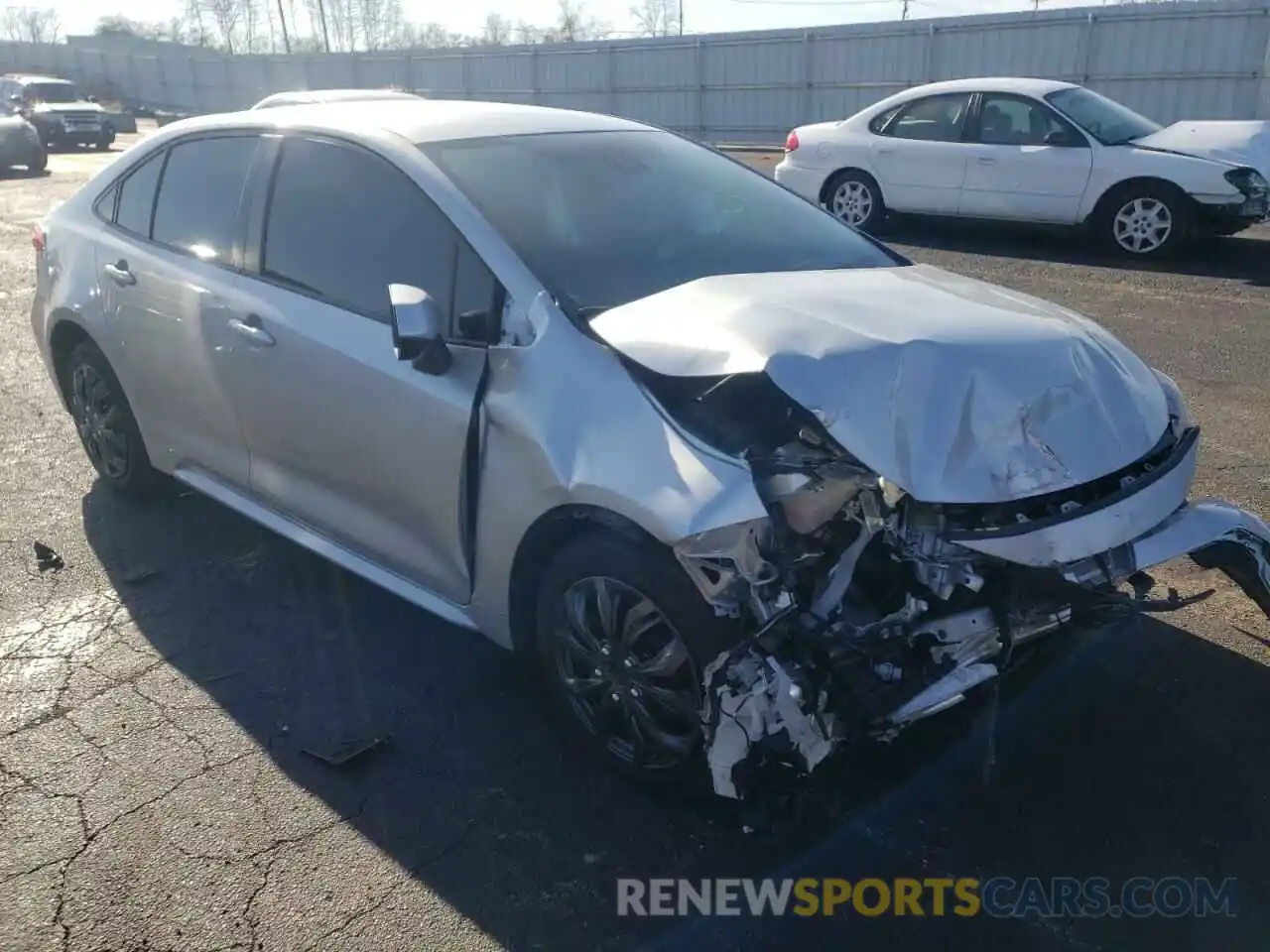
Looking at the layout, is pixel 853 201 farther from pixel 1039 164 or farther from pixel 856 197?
pixel 1039 164

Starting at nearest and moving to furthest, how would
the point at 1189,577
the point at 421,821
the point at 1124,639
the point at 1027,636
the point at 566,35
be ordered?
1. the point at 1027,636
2. the point at 421,821
3. the point at 1124,639
4. the point at 1189,577
5. the point at 566,35

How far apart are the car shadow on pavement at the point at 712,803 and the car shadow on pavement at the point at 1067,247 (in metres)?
6.94

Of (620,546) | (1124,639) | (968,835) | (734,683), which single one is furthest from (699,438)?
(1124,639)

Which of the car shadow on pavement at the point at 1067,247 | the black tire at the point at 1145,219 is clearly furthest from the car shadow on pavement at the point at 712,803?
the black tire at the point at 1145,219

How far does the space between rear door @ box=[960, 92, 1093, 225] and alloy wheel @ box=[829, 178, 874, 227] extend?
3.64ft

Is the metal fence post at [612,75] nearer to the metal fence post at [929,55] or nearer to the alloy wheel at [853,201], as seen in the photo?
the metal fence post at [929,55]

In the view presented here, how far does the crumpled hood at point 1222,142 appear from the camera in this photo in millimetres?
9477

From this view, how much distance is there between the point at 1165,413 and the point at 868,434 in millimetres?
1070

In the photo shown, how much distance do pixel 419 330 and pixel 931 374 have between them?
1.35 metres

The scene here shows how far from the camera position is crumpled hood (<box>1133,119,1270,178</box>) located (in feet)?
31.1

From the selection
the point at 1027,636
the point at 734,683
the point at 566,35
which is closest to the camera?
the point at 734,683

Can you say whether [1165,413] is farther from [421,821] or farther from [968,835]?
[421,821]

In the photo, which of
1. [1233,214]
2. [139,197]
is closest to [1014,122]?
[1233,214]

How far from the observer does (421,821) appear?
3.02 m
